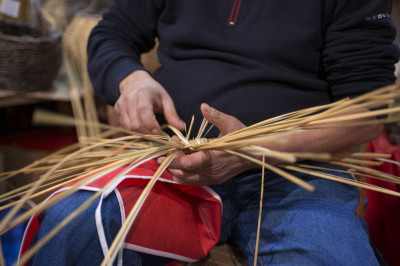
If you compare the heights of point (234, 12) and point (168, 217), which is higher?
point (234, 12)

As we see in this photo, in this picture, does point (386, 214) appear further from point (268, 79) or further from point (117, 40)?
point (117, 40)

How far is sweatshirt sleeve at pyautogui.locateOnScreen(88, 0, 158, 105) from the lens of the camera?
82 centimetres

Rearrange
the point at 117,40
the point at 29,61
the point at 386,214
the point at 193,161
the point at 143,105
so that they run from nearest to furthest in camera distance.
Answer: the point at 193,161 < the point at 143,105 < the point at 117,40 < the point at 386,214 < the point at 29,61

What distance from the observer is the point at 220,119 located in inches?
21.9

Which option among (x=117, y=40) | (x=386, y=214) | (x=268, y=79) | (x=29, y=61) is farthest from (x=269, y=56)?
(x=29, y=61)

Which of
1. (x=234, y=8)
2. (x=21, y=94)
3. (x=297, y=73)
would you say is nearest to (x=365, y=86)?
(x=297, y=73)

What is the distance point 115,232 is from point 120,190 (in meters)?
0.07

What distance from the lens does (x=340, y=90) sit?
0.76 meters

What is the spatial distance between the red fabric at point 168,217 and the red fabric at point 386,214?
24.8 inches

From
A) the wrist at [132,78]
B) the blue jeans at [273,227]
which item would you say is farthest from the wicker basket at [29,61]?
the blue jeans at [273,227]

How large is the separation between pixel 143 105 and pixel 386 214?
0.85m

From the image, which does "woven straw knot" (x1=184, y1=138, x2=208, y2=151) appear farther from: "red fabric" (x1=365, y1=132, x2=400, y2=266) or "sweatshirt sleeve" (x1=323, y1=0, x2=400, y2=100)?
"red fabric" (x1=365, y1=132, x2=400, y2=266)

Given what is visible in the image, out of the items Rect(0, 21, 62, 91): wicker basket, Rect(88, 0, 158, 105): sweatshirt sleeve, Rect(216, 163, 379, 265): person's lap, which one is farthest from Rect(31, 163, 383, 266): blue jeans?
Rect(0, 21, 62, 91): wicker basket

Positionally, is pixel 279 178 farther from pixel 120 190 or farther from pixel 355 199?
pixel 120 190
